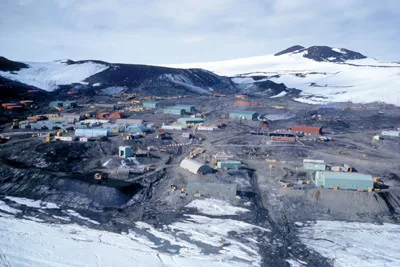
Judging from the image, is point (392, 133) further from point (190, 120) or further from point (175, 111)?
point (175, 111)

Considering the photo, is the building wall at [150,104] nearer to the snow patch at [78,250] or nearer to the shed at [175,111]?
the shed at [175,111]

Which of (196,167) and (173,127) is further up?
(173,127)

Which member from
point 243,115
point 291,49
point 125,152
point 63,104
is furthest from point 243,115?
point 291,49

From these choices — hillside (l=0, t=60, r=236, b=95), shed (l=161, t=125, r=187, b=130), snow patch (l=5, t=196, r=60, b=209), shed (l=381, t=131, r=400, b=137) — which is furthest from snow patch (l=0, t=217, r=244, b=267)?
hillside (l=0, t=60, r=236, b=95)

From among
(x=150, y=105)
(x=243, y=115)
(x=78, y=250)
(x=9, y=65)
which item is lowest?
(x=78, y=250)

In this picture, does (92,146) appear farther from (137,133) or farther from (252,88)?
(252,88)

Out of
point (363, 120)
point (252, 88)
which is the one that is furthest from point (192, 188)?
point (252, 88)

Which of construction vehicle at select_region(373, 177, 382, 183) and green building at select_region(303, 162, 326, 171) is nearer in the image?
construction vehicle at select_region(373, 177, 382, 183)

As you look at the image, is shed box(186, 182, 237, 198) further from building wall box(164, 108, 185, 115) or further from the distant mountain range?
the distant mountain range
